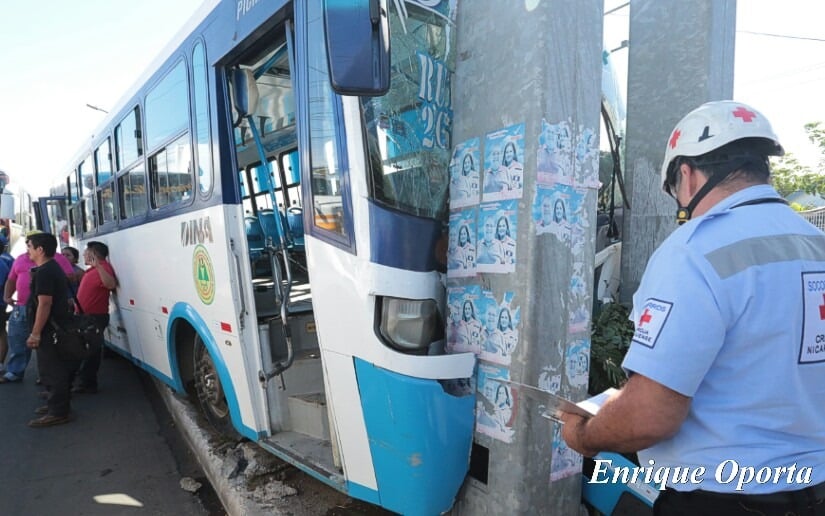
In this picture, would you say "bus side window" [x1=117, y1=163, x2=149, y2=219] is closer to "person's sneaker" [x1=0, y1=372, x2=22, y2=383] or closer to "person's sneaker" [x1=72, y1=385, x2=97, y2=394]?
"person's sneaker" [x1=72, y1=385, x2=97, y2=394]

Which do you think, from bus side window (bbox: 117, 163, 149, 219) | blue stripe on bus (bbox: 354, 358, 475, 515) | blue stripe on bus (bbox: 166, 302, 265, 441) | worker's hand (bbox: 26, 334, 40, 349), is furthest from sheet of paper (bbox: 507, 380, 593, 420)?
worker's hand (bbox: 26, 334, 40, 349)

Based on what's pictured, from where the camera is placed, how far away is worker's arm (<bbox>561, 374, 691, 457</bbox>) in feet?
4.22

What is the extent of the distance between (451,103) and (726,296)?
1621 mm

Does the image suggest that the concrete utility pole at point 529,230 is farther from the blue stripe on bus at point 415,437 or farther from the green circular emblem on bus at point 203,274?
the green circular emblem on bus at point 203,274

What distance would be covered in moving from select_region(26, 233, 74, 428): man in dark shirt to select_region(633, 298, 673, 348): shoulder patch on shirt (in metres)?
5.51

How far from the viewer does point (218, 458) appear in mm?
3883

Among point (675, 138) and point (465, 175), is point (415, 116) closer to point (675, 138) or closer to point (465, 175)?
point (465, 175)

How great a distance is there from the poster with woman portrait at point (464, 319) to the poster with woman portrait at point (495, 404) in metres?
0.12

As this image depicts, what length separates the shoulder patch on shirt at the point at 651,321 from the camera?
1287 millimetres

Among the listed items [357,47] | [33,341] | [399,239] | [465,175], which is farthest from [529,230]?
[33,341]

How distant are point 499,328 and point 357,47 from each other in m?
1.27

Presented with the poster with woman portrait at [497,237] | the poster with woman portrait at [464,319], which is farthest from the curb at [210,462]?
the poster with woman portrait at [497,237]

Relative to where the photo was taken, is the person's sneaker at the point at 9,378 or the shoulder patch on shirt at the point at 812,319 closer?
the shoulder patch on shirt at the point at 812,319

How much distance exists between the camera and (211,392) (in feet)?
13.9
